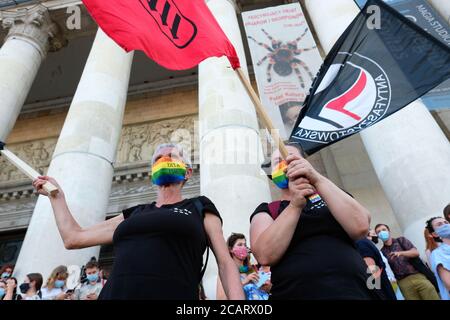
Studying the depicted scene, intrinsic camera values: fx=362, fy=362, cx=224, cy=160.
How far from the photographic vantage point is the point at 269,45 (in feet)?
26.2

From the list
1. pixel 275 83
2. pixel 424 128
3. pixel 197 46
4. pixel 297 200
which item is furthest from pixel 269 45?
pixel 297 200

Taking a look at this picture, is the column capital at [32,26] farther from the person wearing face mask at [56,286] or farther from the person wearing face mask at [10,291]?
the person wearing face mask at [10,291]

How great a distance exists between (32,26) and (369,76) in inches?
459

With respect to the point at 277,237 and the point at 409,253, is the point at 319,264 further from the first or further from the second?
the point at 409,253

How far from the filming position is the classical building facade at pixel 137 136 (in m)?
6.22

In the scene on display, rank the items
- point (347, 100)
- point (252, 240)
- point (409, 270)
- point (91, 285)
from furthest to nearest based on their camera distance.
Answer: point (91, 285) → point (409, 270) → point (347, 100) → point (252, 240)

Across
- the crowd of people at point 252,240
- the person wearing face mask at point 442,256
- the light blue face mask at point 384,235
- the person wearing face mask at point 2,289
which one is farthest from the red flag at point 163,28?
the person wearing face mask at point 2,289

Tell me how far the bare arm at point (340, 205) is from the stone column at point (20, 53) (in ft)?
30.4

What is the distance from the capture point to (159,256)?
1861mm

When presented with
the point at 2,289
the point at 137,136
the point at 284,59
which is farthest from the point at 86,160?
the point at 137,136

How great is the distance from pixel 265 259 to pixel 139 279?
0.67 meters

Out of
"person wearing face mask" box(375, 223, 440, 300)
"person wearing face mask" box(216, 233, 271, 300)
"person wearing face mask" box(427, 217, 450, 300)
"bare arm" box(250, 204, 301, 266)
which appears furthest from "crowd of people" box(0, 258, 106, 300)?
"person wearing face mask" box(427, 217, 450, 300)

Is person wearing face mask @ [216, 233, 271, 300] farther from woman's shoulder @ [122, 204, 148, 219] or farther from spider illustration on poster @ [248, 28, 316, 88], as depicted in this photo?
spider illustration on poster @ [248, 28, 316, 88]
